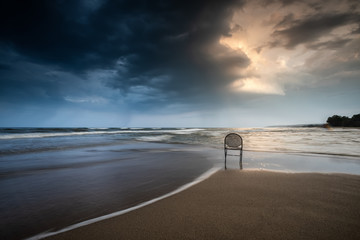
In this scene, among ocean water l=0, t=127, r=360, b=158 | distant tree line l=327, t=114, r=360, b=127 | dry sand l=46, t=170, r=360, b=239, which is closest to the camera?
dry sand l=46, t=170, r=360, b=239

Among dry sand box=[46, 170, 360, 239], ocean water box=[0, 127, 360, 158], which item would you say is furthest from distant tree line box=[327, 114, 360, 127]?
dry sand box=[46, 170, 360, 239]

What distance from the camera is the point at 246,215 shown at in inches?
93.2

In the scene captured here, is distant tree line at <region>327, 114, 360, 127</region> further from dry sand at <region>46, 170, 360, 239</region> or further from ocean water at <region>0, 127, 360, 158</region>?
dry sand at <region>46, 170, 360, 239</region>

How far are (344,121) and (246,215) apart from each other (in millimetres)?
75792

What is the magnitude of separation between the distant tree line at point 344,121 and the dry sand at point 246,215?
69452 mm

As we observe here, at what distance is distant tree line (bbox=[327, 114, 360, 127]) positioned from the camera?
52.4 meters

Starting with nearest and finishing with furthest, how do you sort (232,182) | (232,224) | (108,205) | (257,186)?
(232,224) → (108,205) → (257,186) → (232,182)

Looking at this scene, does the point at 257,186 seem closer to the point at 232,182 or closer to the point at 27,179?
the point at 232,182

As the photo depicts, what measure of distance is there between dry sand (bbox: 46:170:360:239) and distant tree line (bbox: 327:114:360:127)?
69.5 m

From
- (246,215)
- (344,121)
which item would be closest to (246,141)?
(246,215)

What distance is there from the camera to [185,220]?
2.26 metres

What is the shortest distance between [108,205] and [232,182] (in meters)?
2.61

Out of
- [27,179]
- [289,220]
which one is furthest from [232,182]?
[27,179]

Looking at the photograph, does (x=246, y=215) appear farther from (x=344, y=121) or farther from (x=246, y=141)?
(x=344, y=121)
